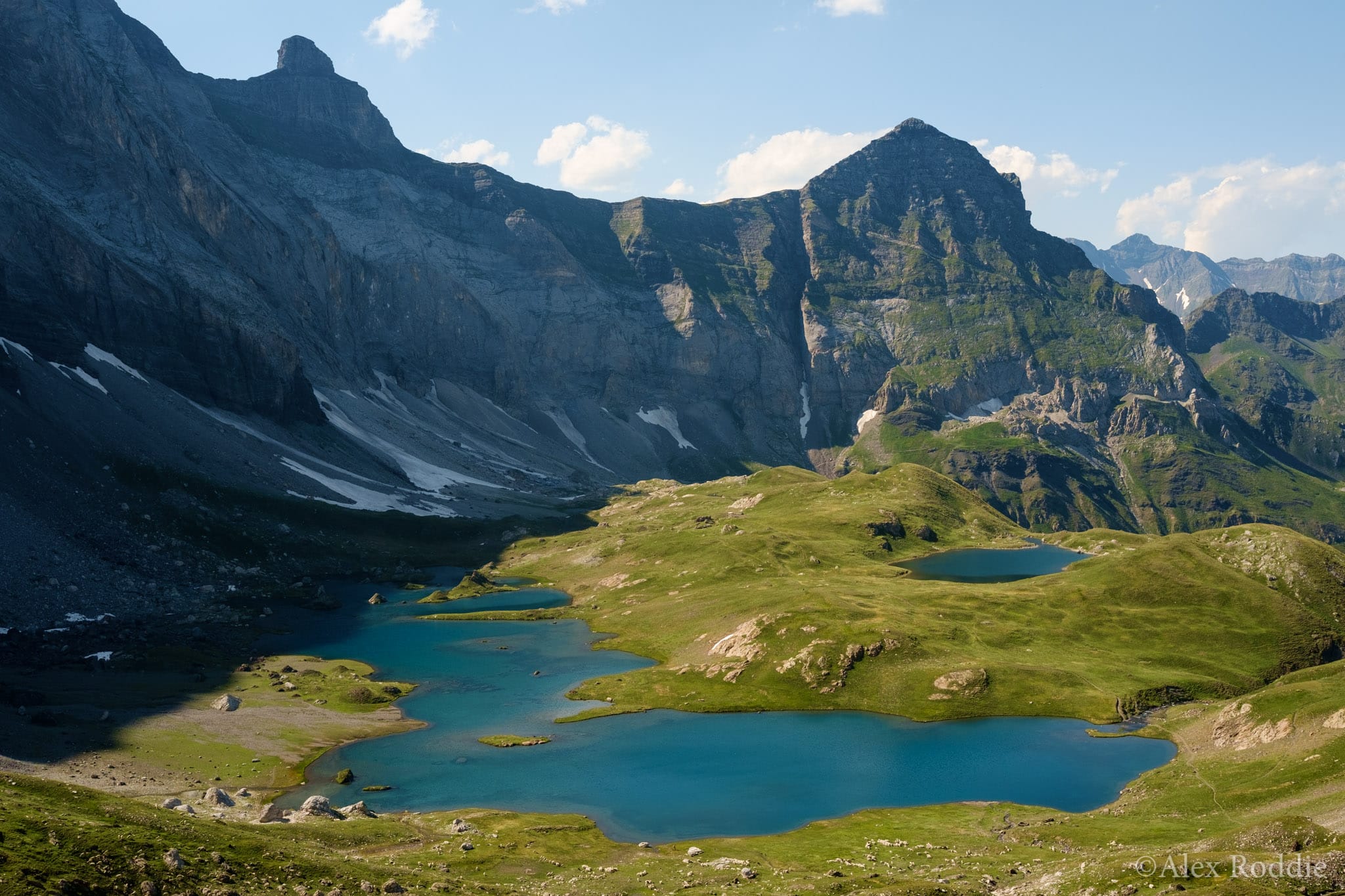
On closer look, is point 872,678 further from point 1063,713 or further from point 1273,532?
point 1273,532

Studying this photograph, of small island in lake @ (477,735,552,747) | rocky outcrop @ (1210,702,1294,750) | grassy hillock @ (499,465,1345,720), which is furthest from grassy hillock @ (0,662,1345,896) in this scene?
grassy hillock @ (499,465,1345,720)

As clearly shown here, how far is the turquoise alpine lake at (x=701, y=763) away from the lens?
285ft

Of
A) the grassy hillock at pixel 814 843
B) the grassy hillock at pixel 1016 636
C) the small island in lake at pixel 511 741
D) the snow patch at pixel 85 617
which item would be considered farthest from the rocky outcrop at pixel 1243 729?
the snow patch at pixel 85 617

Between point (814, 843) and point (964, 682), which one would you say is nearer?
point (814, 843)

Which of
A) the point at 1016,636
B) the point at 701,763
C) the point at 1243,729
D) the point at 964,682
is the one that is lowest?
the point at 701,763

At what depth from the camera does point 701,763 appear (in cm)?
10050

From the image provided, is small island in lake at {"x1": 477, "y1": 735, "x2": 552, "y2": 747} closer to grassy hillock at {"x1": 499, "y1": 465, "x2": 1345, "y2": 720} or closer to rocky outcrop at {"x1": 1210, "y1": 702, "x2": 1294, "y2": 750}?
grassy hillock at {"x1": 499, "y1": 465, "x2": 1345, "y2": 720}

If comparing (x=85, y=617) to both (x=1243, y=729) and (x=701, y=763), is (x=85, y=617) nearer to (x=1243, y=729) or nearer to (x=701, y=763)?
(x=701, y=763)

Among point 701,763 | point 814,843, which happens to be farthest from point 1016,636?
point 814,843

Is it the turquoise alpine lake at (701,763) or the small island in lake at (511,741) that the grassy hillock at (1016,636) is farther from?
the small island in lake at (511,741)

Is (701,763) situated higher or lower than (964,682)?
lower

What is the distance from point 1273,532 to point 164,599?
18012 cm

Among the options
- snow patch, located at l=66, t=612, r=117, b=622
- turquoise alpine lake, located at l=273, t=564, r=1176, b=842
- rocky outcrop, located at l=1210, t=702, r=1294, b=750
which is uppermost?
snow patch, located at l=66, t=612, r=117, b=622

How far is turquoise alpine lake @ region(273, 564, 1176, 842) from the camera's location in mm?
86812
